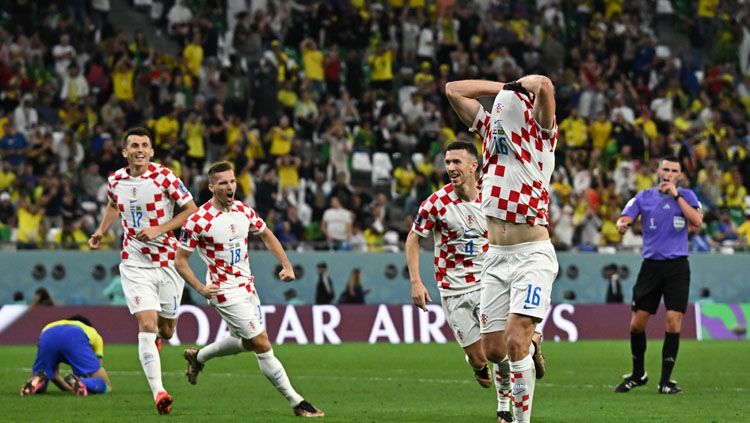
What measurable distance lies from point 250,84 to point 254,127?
149 centimetres

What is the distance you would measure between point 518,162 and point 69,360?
7.00m

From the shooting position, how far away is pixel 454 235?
12.7 m

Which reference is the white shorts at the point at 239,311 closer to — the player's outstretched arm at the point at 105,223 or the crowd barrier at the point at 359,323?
the player's outstretched arm at the point at 105,223

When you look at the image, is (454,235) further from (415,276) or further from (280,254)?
(280,254)

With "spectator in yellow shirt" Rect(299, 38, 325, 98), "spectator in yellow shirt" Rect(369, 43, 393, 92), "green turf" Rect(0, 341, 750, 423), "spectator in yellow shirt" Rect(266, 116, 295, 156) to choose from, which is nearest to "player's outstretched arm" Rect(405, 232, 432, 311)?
"green turf" Rect(0, 341, 750, 423)

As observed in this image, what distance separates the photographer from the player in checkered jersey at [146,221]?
13289mm

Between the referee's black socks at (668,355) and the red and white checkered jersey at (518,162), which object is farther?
the referee's black socks at (668,355)

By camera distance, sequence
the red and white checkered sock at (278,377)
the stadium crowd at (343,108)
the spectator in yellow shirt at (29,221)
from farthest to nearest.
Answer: the stadium crowd at (343,108), the spectator in yellow shirt at (29,221), the red and white checkered sock at (278,377)

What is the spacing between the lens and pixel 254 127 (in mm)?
29891

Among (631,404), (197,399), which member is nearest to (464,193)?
(631,404)


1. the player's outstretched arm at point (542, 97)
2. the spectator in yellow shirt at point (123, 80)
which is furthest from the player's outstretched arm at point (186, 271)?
the spectator in yellow shirt at point (123, 80)

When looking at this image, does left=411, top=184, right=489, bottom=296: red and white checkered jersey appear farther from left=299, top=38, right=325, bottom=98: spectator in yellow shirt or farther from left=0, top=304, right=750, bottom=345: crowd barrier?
left=299, top=38, right=325, bottom=98: spectator in yellow shirt

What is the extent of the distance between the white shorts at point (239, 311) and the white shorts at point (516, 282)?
299 centimetres

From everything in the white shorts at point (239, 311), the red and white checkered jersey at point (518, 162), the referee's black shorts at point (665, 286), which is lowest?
the referee's black shorts at point (665, 286)
